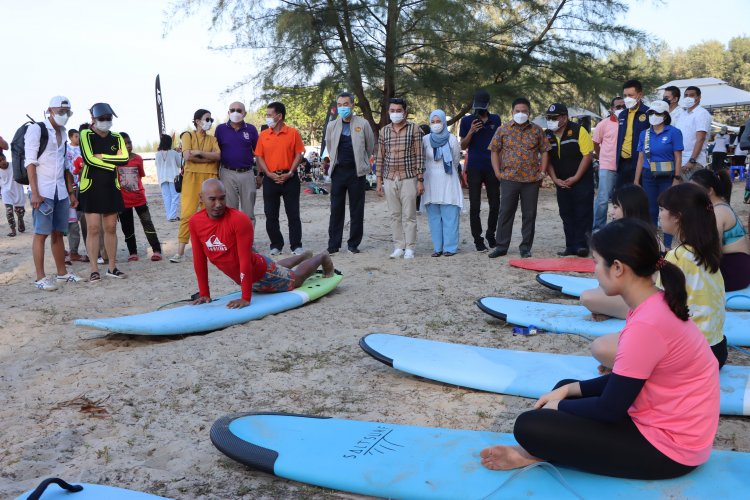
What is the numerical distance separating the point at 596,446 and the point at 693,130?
259 inches

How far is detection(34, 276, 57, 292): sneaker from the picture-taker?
6.52 m

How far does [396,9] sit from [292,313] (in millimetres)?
8057

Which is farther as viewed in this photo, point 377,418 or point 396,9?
point 396,9

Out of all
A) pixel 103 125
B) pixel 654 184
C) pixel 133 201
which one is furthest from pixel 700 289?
pixel 133 201

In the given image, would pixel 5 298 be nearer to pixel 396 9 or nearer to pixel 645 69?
pixel 396 9

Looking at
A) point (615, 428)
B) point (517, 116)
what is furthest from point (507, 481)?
point (517, 116)

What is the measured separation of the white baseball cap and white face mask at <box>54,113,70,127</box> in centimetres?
10

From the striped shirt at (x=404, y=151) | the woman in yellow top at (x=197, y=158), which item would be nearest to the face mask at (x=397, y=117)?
the striped shirt at (x=404, y=151)

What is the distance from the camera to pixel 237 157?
7805 millimetres

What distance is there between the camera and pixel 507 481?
8.36 feet

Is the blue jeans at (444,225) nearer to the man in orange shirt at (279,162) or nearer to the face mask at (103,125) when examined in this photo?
the man in orange shirt at (279,162)

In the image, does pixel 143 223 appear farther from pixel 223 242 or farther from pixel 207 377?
pixel 207 377

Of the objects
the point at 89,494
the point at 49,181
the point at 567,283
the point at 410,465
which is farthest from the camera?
the point at 49,181

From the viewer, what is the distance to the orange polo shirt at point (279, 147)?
7871mm
